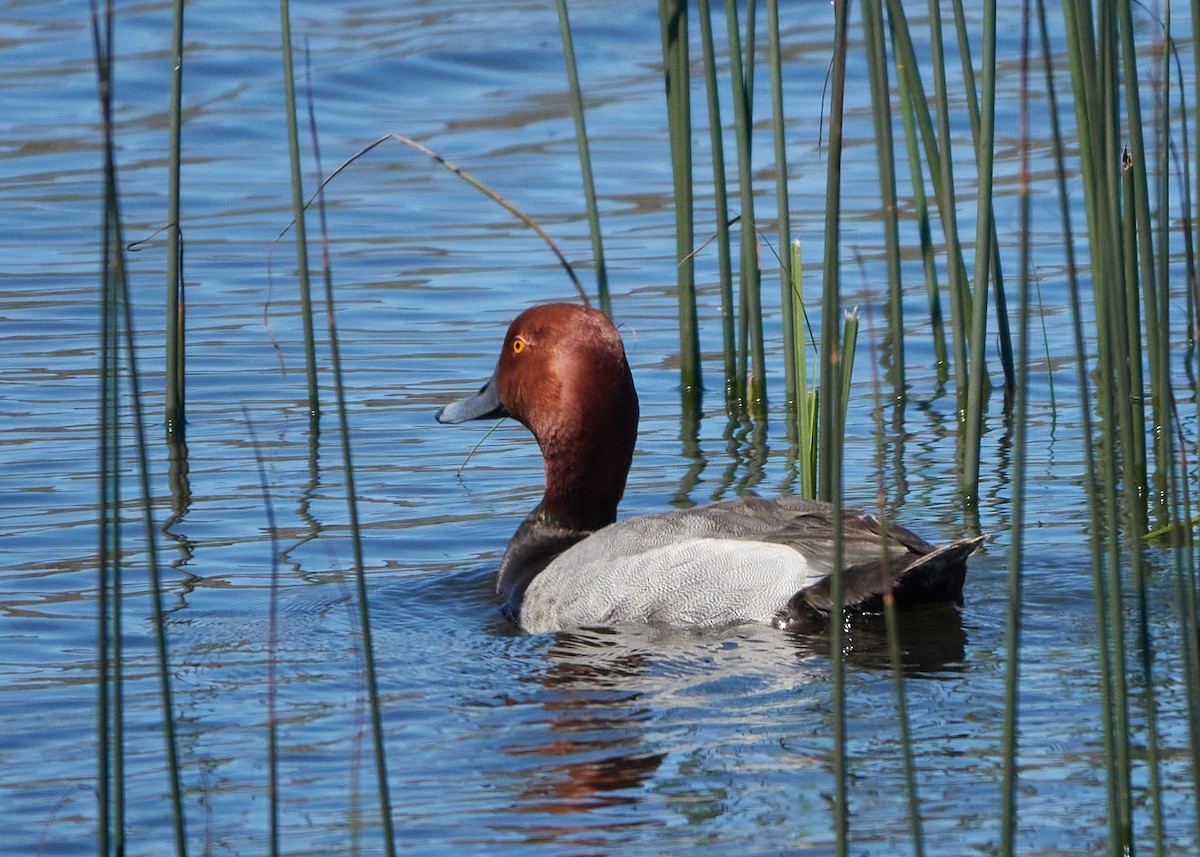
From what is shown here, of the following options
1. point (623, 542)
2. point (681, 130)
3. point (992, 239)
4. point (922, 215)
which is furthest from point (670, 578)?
point (922, 215)

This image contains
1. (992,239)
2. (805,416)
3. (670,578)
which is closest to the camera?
(670,578)

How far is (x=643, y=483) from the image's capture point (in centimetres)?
703

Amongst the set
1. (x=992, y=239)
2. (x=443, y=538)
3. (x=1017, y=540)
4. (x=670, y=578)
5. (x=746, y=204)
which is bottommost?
(x=443, y=538)

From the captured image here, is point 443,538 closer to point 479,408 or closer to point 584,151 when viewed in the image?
point 479,408

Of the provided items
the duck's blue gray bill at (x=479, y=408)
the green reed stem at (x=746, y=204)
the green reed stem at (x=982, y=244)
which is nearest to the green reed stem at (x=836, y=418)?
the green reed stem at (x=982, y=244)

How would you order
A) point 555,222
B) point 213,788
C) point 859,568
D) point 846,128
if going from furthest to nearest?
point 846,128, point 555,222, point 859,568, point 213,788

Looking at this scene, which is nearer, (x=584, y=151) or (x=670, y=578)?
(x=670, y=578)

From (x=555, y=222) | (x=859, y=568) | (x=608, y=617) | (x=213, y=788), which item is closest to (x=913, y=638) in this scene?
(x=859, y=568)

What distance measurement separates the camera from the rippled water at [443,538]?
3850mm

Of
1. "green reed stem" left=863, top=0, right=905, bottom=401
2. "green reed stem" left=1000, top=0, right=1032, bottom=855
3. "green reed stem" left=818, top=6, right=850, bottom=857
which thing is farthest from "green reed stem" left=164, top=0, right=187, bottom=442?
"green reed stem" left=1000, top=0, right=1032, bottom=855

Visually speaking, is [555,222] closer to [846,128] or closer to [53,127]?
[846,128]

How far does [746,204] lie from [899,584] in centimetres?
251

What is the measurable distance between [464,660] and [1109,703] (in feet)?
7.88

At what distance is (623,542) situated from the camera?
5.36 metres
